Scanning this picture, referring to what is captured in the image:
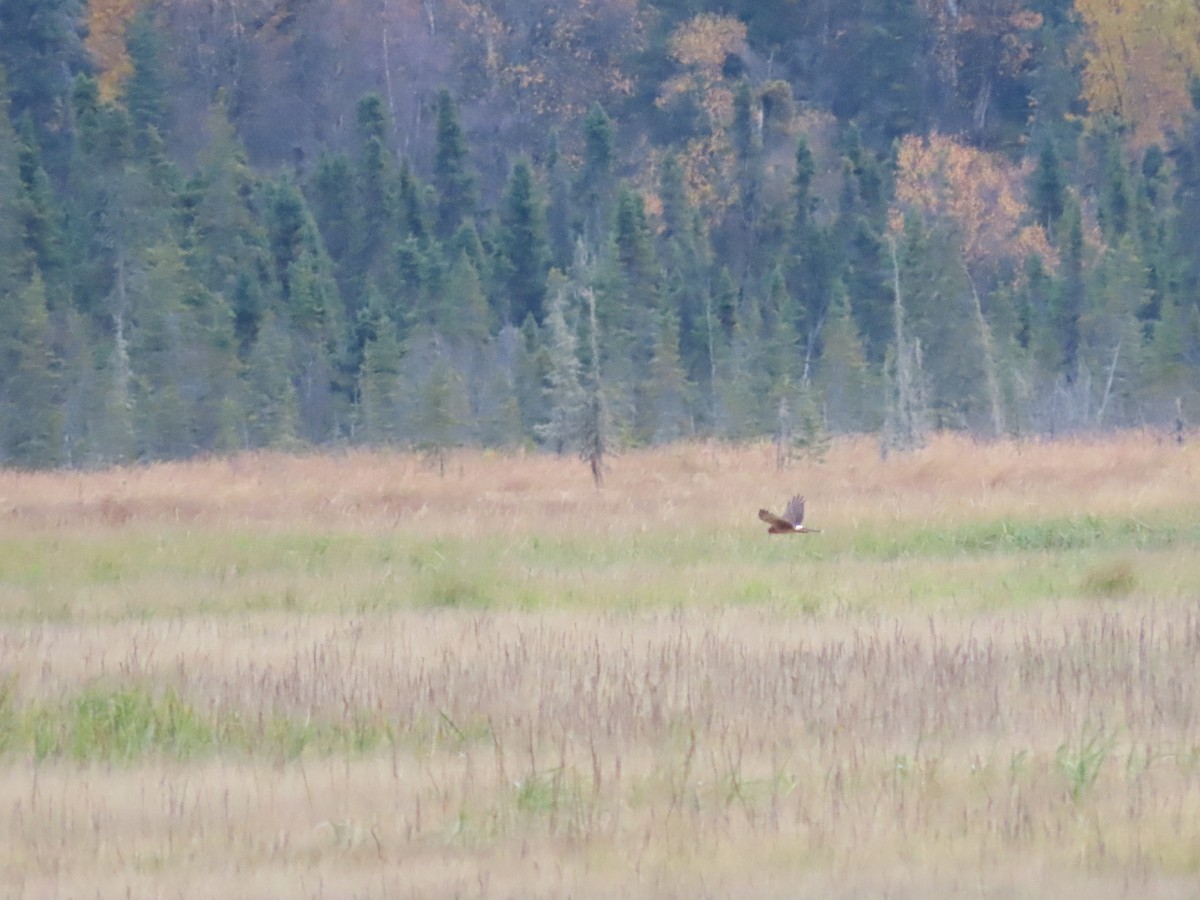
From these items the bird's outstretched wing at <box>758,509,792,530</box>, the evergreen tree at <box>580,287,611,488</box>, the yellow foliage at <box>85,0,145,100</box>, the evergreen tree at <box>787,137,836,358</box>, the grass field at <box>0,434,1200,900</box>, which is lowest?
the grass field at <box>0,434,1200,900</box>

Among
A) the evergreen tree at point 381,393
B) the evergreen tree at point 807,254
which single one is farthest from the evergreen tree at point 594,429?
the evergreen tree at point 807,254

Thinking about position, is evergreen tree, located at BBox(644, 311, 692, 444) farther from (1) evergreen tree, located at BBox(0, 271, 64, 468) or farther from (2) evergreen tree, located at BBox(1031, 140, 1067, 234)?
(1) evergreen tree, located at BBox(0, 271, 64, 468)

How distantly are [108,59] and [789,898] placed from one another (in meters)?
51.9

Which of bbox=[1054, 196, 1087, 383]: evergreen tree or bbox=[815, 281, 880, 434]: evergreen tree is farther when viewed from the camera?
bbox=[1054, 196, 1087, 383]: evergreen tree

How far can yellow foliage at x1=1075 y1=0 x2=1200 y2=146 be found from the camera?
52406 mm

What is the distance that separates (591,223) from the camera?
164 ft

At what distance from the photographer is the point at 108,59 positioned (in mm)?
53281

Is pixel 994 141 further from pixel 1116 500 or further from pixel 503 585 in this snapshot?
pixel 503 585

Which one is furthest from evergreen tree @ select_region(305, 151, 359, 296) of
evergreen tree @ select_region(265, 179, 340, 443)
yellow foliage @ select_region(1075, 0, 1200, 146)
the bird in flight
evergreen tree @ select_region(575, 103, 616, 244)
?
the bird in flight

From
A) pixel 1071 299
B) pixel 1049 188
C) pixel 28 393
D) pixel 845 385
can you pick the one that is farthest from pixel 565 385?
pixel 1049 188

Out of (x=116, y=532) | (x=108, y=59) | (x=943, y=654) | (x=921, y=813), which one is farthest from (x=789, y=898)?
(x=108, y=59)

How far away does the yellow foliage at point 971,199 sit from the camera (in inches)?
1933

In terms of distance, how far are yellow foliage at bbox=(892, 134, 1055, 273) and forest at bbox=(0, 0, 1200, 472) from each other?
0.14m

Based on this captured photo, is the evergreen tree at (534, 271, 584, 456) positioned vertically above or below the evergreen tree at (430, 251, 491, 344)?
below
